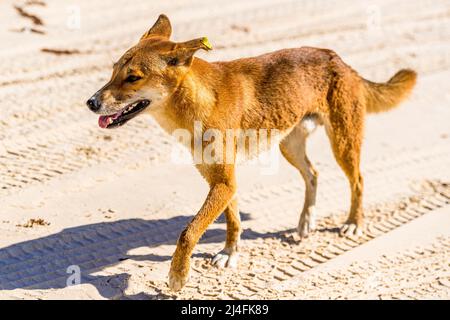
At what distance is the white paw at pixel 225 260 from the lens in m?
7.05

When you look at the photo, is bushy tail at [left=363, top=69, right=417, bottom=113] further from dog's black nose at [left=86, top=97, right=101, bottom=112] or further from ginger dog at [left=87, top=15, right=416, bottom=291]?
dog's black nose at [left=86, top=97, right=101, bottom=112]

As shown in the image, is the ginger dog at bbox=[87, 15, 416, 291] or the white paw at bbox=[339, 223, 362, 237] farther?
the white paw at bbox=[339, 223, 362, 237]

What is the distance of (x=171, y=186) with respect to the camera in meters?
8.55

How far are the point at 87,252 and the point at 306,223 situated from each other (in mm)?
2056

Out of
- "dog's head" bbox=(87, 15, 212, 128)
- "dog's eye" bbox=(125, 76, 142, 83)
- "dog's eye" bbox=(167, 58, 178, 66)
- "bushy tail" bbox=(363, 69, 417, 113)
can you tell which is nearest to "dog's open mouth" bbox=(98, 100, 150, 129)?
"dog's head" bbox=(87, 15, 212, 128)

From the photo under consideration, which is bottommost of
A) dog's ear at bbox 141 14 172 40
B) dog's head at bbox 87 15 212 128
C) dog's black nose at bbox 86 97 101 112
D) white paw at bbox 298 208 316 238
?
white paw at bbox 298 208 316 238

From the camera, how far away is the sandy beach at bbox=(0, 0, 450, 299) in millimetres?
6734

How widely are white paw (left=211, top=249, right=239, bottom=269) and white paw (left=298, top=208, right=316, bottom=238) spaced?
0.88 meters

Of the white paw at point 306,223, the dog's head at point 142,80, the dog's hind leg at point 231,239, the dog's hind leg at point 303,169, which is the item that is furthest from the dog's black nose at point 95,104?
the white paw at point 306,223

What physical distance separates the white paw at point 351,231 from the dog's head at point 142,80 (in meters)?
2.38

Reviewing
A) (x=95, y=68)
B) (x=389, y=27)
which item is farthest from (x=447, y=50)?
(x=95, y=68)

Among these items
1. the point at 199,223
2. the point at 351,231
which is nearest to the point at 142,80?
the point at 199,223

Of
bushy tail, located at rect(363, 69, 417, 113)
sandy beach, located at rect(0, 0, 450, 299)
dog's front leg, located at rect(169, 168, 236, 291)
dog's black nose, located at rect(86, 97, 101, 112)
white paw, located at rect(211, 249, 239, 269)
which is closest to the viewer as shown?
dog's black nose, located at rect(86, 97, 101, 112)

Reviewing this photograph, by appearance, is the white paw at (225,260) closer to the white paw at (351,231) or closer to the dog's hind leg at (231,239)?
the dog's hind leg at (231,239)
